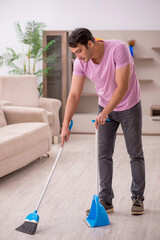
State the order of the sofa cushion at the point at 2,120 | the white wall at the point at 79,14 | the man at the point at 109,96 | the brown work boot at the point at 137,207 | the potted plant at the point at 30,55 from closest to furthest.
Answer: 1. the man at the point at 109,96
2. the brown work boot at the point at 137,207
3. the sofa cushion at the point at 2,120
4. the potted plant at the point at 30,55
5. the white wall at the point at 79,14

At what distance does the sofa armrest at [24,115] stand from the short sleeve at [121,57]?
6.89 ft

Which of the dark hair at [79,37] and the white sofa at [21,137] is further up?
the dark hair at [79,37]

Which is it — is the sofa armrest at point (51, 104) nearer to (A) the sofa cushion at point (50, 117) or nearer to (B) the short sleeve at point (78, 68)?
(A) the sofa cushion at point (50, 117)

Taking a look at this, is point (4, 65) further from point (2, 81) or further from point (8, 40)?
point (2, 81)

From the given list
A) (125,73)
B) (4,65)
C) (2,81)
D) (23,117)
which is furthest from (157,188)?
(4,65)

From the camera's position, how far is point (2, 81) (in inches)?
206

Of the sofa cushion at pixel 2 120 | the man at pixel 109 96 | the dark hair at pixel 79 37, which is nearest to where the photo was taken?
the dark hair at pixel 79 37

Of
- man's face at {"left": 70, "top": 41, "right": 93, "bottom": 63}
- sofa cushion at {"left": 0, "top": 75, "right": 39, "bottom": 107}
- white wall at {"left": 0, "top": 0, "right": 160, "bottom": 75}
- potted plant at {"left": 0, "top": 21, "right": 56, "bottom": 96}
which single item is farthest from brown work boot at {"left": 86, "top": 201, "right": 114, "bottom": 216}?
white wall at {"left": 0, "top": 0, "right": 160, "bottom": 75}

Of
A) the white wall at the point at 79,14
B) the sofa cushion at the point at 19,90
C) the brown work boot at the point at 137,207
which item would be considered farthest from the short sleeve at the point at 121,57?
the white wall at the point at 79,14

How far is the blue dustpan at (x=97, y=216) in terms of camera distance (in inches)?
93.4

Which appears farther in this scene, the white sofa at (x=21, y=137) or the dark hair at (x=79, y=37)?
the white sofa at (x=21, y=137)

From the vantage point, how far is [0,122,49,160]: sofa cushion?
336 centimetres

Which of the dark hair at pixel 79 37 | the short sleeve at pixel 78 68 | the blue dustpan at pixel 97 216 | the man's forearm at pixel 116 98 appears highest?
the dark hair at pixel 79 37

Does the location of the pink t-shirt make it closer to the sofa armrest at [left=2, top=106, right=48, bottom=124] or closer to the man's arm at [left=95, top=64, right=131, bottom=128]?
the man's arm at [left=95, top=64, right=131, bottom=128]
